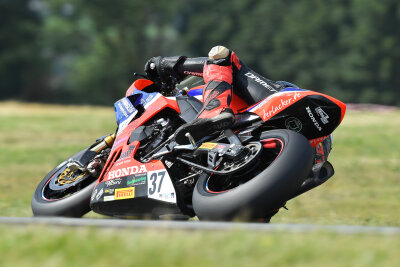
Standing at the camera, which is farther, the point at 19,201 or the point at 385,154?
the point at 385,154

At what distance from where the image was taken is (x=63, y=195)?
19.7ft

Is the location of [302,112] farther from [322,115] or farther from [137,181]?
[137,181]

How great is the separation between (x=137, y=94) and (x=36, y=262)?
3023mm

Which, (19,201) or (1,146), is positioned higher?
(19,201)

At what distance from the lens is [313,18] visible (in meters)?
56.0

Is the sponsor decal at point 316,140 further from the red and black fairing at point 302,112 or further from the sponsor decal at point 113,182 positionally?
the sponsor decal at point 113,182

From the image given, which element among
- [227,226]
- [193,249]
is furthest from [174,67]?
[193,249]

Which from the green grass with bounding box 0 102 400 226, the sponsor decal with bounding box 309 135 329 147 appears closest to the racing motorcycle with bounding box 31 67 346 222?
the sponsor decal with bounding box 309 135 329 147

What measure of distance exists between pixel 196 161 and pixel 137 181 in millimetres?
504

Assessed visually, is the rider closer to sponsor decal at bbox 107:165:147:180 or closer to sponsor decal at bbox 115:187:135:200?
sponsor decal at bbox 107:165:147:180

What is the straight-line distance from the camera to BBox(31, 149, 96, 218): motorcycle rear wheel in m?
5.66

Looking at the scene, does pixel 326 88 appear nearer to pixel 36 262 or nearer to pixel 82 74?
pixel 82 74

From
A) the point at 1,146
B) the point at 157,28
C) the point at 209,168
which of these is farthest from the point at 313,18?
the point at 209,168

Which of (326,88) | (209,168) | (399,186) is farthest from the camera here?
(326,88)
